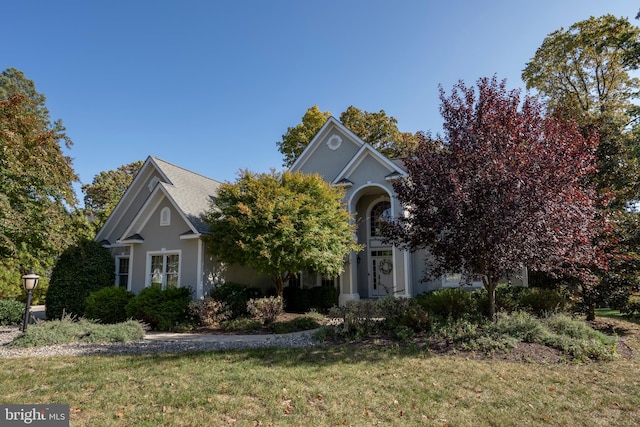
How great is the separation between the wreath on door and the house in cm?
5

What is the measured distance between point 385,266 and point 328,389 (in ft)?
39.8

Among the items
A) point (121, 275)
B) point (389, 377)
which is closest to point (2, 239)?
point (121, 275)

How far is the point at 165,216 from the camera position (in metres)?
14.7

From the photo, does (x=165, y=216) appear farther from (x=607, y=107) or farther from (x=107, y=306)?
(x=607, y=107)

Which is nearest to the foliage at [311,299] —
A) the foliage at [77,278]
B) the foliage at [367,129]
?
the foliage at [77,278]

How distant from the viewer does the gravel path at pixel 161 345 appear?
8055 millimetres

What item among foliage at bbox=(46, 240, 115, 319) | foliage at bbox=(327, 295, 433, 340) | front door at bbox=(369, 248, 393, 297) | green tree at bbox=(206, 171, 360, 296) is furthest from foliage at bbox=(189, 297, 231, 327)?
front door at bbox=(369, 248, 393, 297)

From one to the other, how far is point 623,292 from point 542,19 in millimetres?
8598

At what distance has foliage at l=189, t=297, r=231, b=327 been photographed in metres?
11.8

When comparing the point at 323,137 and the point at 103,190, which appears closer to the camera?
the point at 323,137

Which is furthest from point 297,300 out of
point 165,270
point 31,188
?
point 31,188

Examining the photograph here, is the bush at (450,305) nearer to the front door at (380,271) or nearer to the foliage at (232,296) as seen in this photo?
the front door at (380,271)

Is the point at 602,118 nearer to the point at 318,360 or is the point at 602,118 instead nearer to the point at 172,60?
the point at 318,360

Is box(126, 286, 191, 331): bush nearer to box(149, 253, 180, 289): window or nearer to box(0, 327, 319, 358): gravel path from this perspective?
box(149, 253, 180, 289): window
